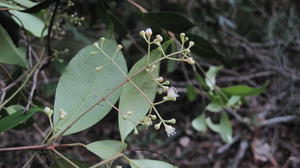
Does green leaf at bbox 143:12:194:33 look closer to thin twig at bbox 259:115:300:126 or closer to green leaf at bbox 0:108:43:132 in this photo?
green leaf at bbox 0:108:43:132

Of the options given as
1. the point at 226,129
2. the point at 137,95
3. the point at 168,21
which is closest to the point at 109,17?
the point at 168,21

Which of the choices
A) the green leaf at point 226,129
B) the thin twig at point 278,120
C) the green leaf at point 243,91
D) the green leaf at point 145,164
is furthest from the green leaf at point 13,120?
the thin twig at point 278,120

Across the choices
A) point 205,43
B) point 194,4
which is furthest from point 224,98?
point 194,4

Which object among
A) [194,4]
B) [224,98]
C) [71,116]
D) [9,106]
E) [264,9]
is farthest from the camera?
[264,9]

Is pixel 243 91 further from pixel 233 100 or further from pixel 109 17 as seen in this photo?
pixel 109 17

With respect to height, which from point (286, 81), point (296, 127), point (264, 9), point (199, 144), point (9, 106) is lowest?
point (199, 144)

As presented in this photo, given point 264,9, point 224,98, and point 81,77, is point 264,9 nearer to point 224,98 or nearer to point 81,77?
point 224,98
